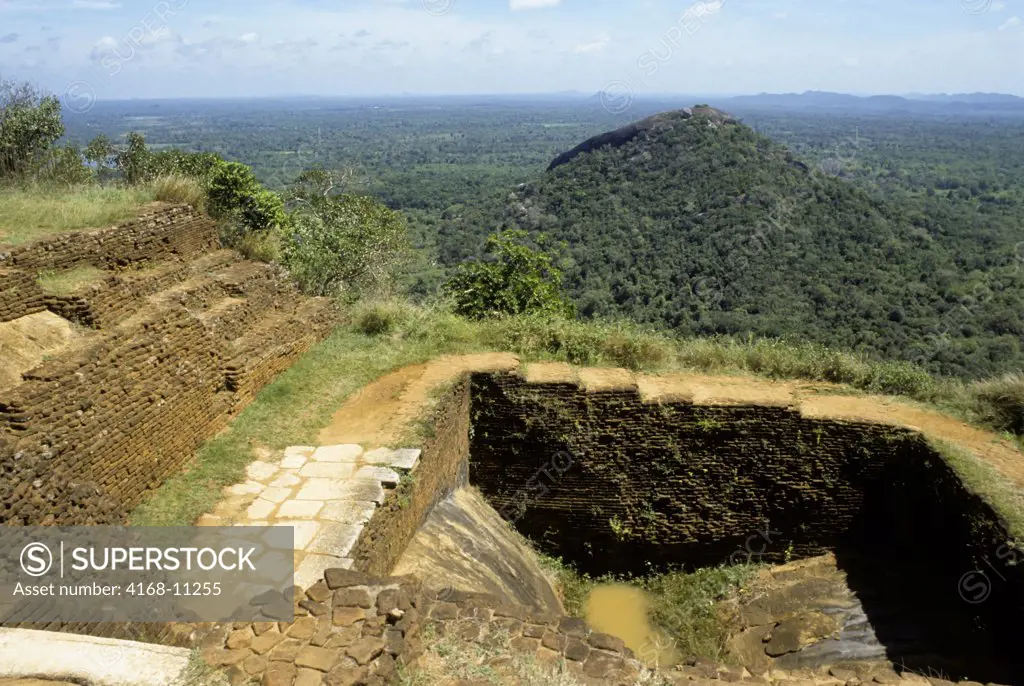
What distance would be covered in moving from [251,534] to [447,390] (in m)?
2.83

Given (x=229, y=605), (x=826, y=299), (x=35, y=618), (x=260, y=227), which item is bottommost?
(x=826, y=299)

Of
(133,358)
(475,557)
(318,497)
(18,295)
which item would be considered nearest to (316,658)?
(318,497)

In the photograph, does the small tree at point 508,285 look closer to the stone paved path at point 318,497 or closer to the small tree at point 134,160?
the small tree at point 134,160

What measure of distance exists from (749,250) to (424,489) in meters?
27.9

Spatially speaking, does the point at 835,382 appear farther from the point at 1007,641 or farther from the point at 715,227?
the point at 715,227

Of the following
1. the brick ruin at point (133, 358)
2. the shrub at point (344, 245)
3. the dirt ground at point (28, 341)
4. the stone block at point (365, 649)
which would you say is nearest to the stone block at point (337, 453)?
the brick ruin at point (133, 358)

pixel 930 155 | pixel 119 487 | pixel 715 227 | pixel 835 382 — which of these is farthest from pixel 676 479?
pixel 930 155

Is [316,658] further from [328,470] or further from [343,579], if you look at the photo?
[328,470]

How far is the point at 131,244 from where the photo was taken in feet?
24.7

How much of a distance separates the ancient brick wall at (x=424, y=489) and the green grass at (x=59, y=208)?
439 cm

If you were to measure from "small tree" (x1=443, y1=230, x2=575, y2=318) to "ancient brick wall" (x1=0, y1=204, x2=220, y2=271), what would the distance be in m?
4.40

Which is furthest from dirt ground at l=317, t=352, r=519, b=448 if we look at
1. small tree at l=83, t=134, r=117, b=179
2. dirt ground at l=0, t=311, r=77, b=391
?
small tree at l=83, t=134, r=117, b=179

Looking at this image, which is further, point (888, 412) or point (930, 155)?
point (930, 155)

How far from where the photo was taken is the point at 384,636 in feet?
12.2
